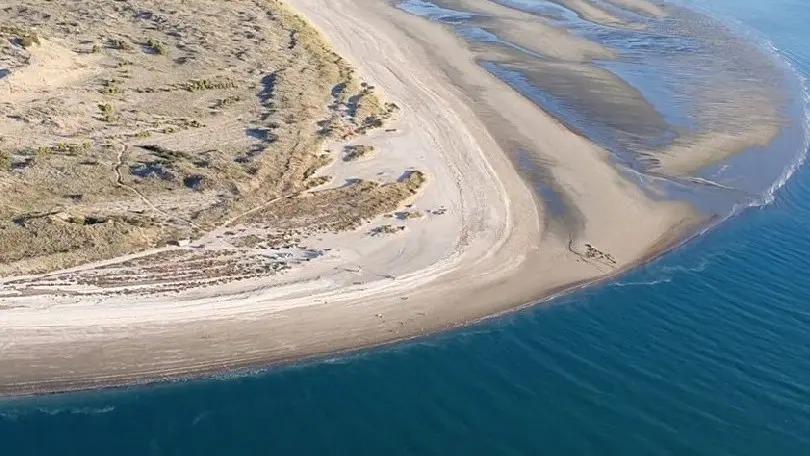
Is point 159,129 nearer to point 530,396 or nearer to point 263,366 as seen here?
point 263,366

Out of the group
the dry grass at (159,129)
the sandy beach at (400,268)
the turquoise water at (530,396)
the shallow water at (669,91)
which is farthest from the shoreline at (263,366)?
the shallow water at (669,91)

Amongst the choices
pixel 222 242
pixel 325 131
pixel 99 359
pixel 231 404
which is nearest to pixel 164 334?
pixel 99 359

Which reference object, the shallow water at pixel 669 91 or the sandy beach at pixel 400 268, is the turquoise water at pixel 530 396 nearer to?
the sandy beach at pixel 400 268

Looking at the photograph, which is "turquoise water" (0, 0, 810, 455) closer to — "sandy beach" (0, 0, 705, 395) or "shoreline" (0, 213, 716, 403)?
"shoreline" (0, 213, 716, 403)

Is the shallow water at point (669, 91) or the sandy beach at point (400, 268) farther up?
the shallow water at point (669, 91)

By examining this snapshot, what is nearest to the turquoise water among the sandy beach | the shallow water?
the sandy beach

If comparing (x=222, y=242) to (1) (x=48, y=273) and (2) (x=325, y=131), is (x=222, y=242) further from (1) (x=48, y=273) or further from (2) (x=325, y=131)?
(2) (x=325, y=131)

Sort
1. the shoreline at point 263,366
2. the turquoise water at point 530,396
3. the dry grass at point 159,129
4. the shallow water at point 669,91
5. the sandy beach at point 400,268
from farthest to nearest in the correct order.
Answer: the shallow water at point 669,91 → the dry grass at point 159,129 → the sandy beach at point 400,268 → the shoreline at point 263,366 → the turquoise water at point 530,396
